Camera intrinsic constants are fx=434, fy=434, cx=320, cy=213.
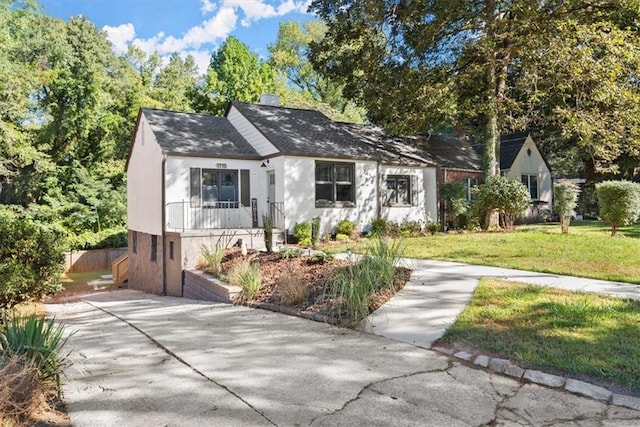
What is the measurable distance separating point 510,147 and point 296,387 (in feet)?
77.8

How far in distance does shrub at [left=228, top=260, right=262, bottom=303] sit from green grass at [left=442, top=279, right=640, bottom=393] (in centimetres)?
382

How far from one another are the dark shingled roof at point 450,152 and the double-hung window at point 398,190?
2784 mm

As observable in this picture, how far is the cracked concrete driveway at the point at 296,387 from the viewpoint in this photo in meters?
3.21

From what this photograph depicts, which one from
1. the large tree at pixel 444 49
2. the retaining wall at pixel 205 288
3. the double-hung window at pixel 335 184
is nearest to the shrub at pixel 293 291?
the retaining wall at pixel 205 288

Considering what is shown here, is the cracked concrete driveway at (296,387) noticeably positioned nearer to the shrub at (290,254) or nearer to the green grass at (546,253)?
the shrub at (290,254)

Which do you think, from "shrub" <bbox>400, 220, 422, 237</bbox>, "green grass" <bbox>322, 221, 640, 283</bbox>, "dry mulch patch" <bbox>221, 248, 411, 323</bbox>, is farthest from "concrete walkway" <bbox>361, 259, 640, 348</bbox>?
"shrub" <bbox>400, 220, 422, 237</bbox>

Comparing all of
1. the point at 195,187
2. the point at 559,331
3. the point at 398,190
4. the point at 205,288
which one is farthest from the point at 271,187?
the point at 559,331

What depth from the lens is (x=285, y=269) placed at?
877 centimetres

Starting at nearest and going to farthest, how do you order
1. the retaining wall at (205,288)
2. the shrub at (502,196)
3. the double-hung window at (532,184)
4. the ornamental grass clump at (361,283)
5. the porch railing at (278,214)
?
1. the ornamental grass clump at (361,283)
2. the retaining wall at (205,288)
3. the porch railing at (278,214)
4. the shrub at (502,196)
5. the double-hung window at (532,184)

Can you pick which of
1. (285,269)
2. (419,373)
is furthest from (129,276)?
(419,373)

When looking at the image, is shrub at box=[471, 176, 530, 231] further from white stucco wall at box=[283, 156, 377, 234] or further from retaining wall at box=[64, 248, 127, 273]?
retaining wall at box=[64, 248, 127, 273]

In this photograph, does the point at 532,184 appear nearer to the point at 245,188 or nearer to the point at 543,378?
the point at 245,188

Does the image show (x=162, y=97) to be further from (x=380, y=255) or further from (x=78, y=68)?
(x=380, y=255)

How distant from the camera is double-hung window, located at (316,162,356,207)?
15.7 meters
